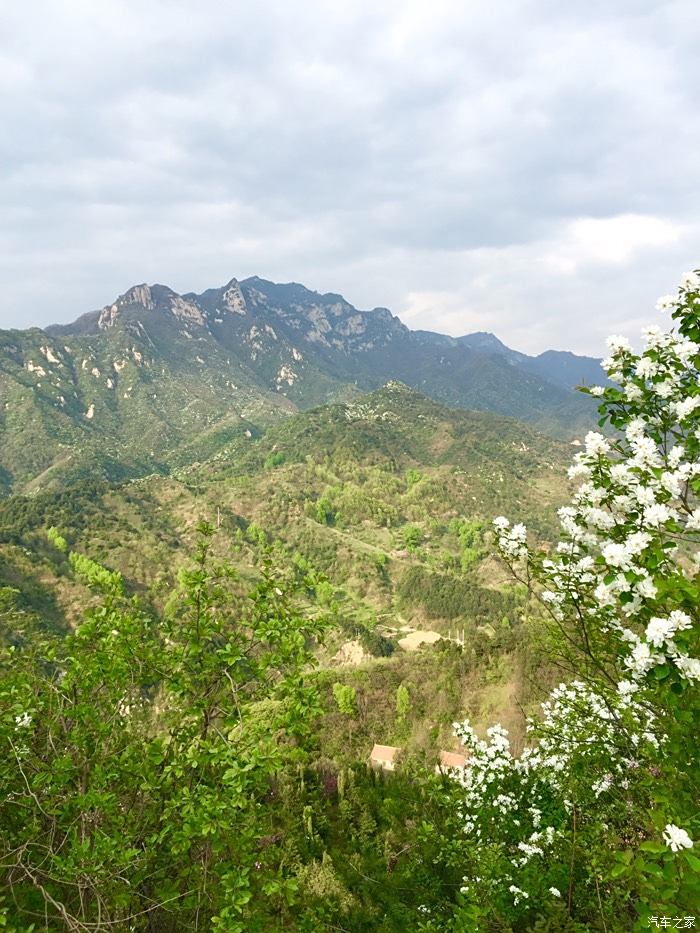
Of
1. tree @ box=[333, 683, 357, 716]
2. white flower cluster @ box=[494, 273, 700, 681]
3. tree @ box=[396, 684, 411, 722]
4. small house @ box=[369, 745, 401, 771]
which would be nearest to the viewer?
white flower cluster @ box=[494, 273, 700, 681]

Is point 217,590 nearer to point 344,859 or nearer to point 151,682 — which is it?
point 151,682

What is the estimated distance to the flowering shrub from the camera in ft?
13.6

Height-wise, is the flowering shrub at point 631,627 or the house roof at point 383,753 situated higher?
the flowering shrub at point 631,627

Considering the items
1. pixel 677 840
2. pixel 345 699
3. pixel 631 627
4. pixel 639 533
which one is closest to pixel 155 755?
pixel 677 840

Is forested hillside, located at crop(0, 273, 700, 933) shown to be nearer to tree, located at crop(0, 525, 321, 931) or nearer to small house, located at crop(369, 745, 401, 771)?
tree, located at crop(0, 525, 321, 931)

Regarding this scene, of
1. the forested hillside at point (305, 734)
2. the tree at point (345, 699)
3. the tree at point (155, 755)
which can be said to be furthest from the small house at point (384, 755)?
the tree at point (155, 755)

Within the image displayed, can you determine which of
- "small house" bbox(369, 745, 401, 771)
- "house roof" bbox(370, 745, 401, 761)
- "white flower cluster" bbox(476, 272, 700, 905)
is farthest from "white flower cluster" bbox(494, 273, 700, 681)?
"house roof" bbox(370, 745, 401, 761)

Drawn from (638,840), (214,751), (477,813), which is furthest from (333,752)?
(214,751)

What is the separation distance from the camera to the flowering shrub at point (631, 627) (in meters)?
4.15

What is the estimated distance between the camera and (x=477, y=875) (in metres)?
7.98

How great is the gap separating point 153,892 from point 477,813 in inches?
311

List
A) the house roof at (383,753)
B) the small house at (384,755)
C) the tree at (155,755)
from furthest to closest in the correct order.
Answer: the house roof at (383,753) → the small house at (384,755) → the tree at (155,755)

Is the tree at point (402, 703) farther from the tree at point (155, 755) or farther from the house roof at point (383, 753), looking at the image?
the tree at point (155, 755)

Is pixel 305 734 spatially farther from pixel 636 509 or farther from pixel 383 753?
pixel 383 753
